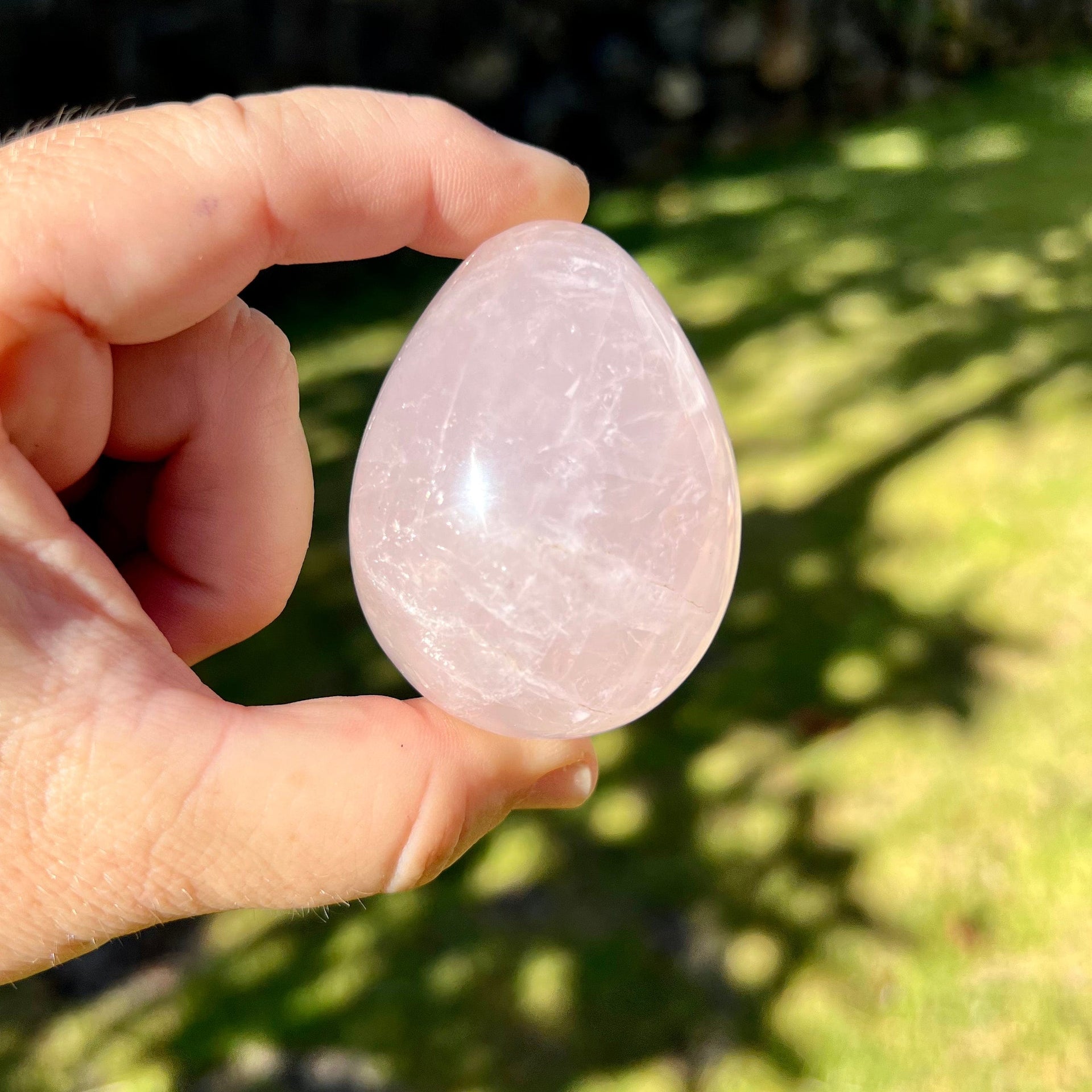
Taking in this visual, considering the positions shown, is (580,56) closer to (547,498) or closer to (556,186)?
(556,186)

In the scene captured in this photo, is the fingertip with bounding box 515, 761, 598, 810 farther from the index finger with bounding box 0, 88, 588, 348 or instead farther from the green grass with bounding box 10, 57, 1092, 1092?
the green grass with bounding box 10, 57, 1092, 1092

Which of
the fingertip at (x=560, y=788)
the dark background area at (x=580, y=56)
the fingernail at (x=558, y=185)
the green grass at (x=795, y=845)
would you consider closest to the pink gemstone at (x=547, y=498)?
the fingertip at (x=560, y=788)

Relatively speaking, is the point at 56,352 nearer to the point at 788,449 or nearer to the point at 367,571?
the point at 367,571

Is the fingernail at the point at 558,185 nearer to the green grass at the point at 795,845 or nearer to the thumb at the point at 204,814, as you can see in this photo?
the thumb at the point at 204,814

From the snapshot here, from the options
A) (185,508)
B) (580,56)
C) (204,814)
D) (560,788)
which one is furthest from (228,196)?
(580,56)

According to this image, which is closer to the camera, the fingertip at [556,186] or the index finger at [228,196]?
the index finger at [228,196]

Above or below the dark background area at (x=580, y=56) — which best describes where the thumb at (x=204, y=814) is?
above

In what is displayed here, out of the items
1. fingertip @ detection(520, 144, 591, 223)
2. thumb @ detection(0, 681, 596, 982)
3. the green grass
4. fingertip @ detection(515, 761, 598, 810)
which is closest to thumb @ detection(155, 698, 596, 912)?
thumb @ detection(0, 681, 596, 982)
